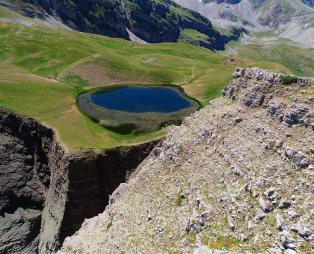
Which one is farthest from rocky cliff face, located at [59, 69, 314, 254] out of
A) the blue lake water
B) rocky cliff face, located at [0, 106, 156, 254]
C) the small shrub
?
the blue lake water

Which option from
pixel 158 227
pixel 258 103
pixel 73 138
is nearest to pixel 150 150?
pixel 73 138

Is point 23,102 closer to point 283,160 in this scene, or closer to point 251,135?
point 251,135

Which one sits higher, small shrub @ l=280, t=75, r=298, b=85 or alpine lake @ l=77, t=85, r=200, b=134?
small shrub @ l=280, t=75, r=298, b=85

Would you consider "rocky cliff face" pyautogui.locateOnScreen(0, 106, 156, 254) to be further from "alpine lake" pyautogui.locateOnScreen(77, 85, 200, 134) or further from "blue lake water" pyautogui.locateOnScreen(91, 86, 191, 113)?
"blue lake water" pyautogui.locateOnScreen(91, 86, 191, 113)

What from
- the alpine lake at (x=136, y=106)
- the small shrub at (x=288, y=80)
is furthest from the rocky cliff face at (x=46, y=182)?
the small shrub at (x=288, y=80)

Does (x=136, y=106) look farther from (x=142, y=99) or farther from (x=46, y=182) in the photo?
(x=46, y=182)
